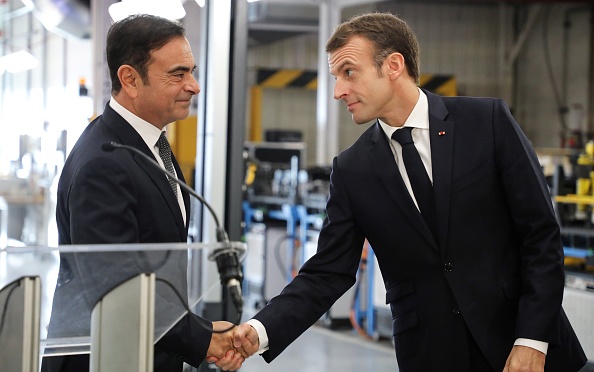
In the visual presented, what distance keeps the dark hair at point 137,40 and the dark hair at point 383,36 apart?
0.45m

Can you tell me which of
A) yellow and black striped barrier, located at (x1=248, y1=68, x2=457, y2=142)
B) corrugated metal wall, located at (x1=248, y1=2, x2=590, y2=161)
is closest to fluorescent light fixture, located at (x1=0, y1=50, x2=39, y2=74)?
yellow and black striped barrier, located at (x1=248, y1=68, x2=457, y2=142)

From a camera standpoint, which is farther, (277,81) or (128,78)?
(277,81)

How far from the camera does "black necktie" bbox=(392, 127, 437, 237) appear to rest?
2.05m

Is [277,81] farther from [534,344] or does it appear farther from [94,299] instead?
[94,299]

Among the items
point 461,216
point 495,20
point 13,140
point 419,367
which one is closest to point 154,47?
point 461,216

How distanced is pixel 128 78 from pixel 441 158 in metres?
0.79

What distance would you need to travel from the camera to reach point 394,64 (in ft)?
6.93

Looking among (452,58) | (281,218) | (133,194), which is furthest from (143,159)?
(452,58)

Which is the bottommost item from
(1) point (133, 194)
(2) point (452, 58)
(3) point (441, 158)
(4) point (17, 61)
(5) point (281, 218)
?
(5) point (281, 218)

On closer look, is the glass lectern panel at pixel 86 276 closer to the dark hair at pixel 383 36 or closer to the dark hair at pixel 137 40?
the dark hair at pixel 137 40

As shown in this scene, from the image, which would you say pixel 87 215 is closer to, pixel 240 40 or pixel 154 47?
pixel 154 47

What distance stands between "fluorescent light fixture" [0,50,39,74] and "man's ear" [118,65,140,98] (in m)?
10.1

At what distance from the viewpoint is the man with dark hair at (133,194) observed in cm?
146

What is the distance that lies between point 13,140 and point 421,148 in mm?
11523
